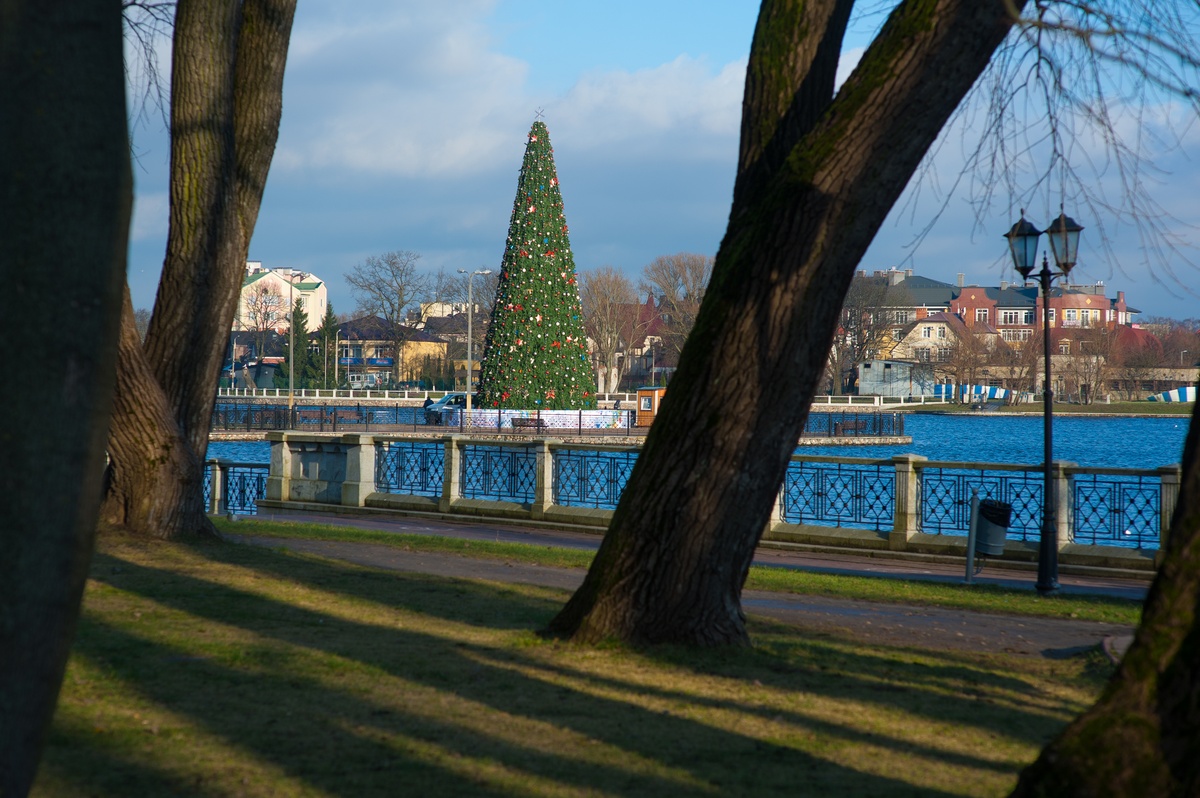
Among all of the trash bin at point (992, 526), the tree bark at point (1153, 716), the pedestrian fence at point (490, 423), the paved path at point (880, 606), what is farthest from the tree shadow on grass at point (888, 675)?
the pedestrian fence at point (490, 423)

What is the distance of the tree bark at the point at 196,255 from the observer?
1153 cm

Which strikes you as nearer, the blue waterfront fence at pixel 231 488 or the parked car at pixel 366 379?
the blue waterfront fence at pixel 231 488

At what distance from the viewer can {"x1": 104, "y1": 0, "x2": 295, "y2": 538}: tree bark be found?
11531mm

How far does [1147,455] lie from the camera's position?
49781 mm

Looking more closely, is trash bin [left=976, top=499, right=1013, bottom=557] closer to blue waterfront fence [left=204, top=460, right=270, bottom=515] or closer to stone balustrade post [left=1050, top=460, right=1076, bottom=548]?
stone balustrade post [left=1050, top=460, right=1076, bottom=548]

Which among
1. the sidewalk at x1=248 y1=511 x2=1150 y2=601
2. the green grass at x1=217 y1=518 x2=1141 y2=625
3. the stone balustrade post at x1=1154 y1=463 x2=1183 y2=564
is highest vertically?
the stone balustrade post at x1=1154 y1=463 x2=1183 y2=564

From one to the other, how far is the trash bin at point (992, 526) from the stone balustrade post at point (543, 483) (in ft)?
28.7

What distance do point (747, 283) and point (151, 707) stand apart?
12.8ft

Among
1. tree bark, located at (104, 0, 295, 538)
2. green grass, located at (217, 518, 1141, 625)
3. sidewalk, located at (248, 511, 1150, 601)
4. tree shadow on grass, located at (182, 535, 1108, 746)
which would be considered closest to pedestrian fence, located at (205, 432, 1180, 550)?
sidewalk, located at (248, 511, 1150, 601)

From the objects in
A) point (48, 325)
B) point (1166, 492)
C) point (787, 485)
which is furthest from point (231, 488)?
Answer: point (48, 325)

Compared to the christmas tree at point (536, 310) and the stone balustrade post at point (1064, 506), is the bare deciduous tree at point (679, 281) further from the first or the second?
the stone balustrade post at point (1064, 506)

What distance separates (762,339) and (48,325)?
445 cm

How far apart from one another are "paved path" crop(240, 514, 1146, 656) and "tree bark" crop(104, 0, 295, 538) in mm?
1903

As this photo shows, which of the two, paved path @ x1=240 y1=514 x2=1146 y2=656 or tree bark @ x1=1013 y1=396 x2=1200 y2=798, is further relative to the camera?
paved path @ x1=240 y1=514 x2=1146 y2=656
